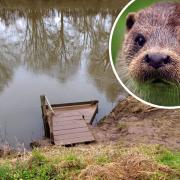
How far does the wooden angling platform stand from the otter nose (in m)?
6.69

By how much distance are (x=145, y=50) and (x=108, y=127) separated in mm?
7547

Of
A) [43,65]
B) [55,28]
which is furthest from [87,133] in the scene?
[55,28]

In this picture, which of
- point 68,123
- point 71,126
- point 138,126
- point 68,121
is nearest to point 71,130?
point 71,126

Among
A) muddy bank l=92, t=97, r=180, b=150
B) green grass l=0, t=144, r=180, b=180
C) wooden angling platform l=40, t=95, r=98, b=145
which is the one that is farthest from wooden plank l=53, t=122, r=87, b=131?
green grass l=0, t=144, r=180, b=180

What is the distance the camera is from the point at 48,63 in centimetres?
1385

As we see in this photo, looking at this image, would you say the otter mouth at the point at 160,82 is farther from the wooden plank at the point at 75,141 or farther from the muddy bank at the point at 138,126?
the wooden plank at the point at 75,141

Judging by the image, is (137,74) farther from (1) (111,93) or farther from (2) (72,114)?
(1) (111,93)

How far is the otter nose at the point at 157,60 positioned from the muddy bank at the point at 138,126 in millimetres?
5963

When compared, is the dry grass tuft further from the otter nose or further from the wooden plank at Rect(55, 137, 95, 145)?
the wooden plank at Rect(55, 137, 95, 145)

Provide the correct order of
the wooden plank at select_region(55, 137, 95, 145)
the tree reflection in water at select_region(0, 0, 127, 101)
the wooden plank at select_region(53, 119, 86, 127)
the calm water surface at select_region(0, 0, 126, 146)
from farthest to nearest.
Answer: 1. the tree reflection in water at select_region(0, 0, 127, 101)
2. the calm water surface at select_region(0, 0, 126, 146)
3. the wooden plank at select_region(53, 119, 86, 127)
4. the wooden plank at select_region(55, 137, 95, 145)

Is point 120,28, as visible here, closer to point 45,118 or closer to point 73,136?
point 73,136

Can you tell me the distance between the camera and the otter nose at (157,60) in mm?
2250

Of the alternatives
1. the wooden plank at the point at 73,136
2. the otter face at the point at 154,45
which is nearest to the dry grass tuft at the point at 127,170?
the otter face at the point at 154,45

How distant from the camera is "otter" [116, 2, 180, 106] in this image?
7.45 feet
